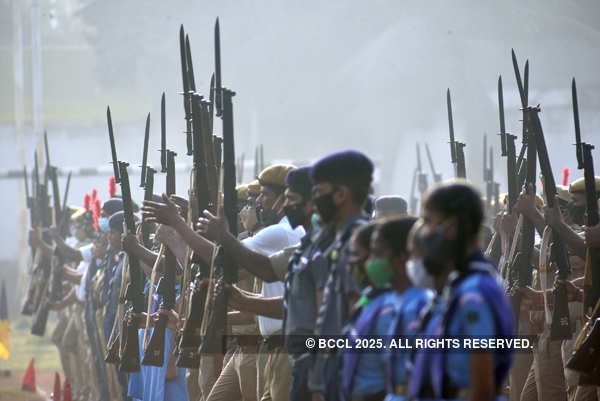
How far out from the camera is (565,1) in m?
24.5

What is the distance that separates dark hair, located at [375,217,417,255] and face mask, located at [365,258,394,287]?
5 cm

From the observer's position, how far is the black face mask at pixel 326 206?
15.4 ft

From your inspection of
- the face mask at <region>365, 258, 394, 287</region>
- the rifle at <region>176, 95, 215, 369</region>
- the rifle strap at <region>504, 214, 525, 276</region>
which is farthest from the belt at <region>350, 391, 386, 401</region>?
the rifle strap at <region>504, 214, 525, 276</region>

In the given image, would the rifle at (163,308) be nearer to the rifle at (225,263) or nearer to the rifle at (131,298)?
the rifle at (131,298)

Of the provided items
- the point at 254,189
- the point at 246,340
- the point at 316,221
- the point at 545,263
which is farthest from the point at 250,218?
the point at 316,221

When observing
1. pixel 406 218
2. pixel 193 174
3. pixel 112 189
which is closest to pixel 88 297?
pixel 112 189

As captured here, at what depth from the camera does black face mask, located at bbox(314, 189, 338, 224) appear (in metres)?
4.69

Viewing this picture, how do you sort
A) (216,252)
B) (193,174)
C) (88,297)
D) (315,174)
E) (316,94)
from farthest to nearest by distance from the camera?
(316,94)
(88,297)
(193,174)
(216,252)
(315,174)

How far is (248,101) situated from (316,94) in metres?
1.72

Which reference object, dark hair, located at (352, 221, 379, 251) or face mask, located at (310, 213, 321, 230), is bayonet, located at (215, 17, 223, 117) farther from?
dark hair, located at (352, 221, 379, 251)

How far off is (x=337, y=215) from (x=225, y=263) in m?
1.21

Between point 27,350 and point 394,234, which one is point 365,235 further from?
point 27,350

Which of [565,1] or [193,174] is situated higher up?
[565,1]

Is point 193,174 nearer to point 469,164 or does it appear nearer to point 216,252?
point 216,252
